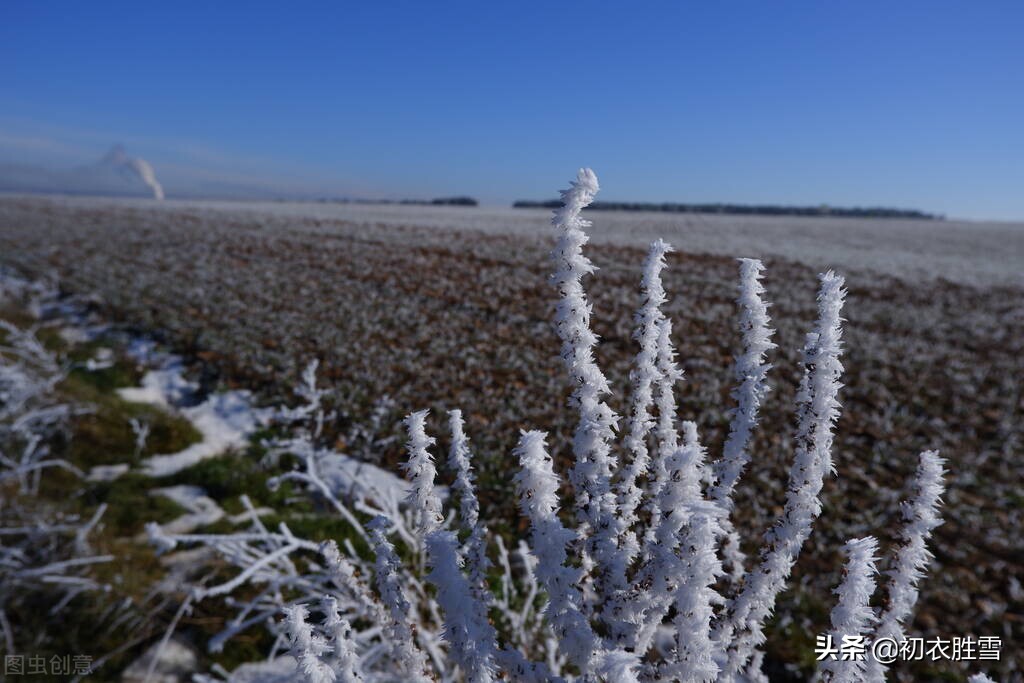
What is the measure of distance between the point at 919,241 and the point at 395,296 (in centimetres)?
3595

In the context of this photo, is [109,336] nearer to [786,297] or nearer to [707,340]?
[707,340]

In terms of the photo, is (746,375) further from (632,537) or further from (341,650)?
(341,650)

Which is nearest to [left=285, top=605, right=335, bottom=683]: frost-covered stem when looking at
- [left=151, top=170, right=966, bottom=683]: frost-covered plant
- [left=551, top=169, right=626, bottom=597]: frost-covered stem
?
[left=151, top=170, right=966, bottom=683]: frost-covered plant

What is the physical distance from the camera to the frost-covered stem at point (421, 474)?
4.25ft

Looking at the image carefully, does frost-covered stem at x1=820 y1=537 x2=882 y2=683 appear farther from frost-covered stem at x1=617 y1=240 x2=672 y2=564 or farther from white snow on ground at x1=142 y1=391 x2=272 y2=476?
white snow on ground at x1=142 y1=391 x2=272 y2=476

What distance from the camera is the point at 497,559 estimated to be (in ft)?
17.1

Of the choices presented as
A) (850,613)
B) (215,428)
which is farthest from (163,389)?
(850,613)

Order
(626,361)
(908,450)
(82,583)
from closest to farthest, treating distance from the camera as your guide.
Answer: (82,583) → (908,450) → (626,361)

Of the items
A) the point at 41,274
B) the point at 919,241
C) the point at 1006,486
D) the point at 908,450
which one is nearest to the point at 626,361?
the point at 908,450

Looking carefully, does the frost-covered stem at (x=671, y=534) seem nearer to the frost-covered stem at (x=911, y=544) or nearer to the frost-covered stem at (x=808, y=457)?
the frost-covered stem at (x=808, y=457)

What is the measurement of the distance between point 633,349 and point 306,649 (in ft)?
33.1

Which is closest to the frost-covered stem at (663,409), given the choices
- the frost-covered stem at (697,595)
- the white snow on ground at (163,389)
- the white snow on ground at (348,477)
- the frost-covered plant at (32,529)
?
the frost-covered stem at (697,595)

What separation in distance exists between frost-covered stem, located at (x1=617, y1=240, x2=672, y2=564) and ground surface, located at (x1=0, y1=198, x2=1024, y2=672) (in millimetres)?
1884

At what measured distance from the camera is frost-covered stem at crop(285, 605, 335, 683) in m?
1.09
